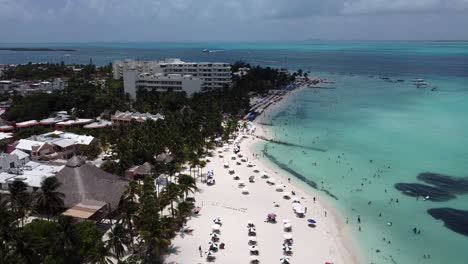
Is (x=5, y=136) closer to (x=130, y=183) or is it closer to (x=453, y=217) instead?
(x=130, y=183)

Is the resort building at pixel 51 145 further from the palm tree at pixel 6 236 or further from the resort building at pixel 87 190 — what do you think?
the palm tree at pixel 6 236

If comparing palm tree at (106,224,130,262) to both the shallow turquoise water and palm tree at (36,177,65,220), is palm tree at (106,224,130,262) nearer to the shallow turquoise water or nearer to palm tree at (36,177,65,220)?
palm tree at (36,177,65,220)

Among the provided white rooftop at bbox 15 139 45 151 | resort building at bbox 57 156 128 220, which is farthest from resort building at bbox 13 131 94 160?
resort building at bbox 57 156 128 220

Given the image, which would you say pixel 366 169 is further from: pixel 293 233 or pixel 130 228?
pixel 130 228

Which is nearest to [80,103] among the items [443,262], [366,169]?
[366,169]

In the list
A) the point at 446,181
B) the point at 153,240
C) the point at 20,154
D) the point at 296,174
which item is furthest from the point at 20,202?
the point at 446,181
